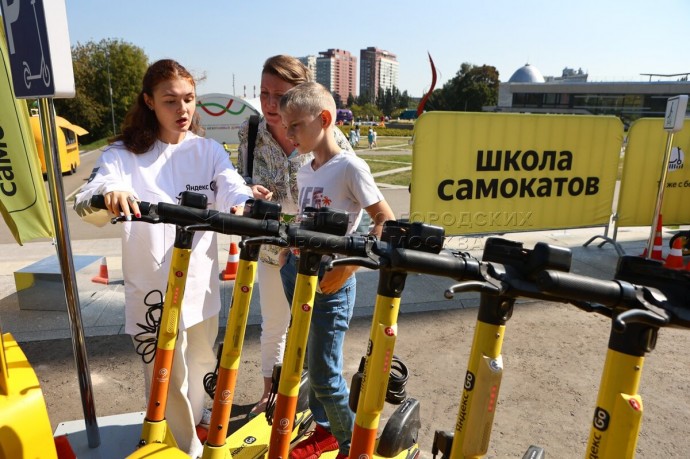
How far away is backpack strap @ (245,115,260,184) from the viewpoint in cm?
319

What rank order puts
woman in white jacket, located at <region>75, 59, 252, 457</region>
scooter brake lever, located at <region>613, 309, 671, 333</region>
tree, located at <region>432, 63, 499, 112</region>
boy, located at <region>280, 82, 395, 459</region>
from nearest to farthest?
scooter brake lever, located at <region>613, 309, 671, 333</region>
boy, located at <region>280, 82, 395, 459</region>
woman in white jacket, located at <region>75, 59, 252, 457</region>
tree, located at <region>432, 63, 499, 112</region>

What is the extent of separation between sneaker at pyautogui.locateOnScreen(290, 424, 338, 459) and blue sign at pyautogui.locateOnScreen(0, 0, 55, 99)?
2.18 meters

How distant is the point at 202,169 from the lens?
258cm

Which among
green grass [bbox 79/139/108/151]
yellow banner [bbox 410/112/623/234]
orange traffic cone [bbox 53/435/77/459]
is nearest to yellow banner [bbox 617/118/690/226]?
yellow banner [bbox 410/112/623/234]

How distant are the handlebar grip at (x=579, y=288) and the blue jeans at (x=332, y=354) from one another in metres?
1.14

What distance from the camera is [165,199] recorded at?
96.7 inches

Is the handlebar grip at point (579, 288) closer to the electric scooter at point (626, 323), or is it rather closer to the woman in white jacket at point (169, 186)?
the electric scooter at point (626, 323)

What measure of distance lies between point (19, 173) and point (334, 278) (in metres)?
4.76

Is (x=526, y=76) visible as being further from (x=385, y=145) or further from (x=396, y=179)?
(x=396, y=179)

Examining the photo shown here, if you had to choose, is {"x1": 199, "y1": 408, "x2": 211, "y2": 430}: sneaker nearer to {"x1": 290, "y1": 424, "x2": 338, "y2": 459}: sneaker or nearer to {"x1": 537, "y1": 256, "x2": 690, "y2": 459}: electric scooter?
{"x1": 290, "y1": 424, "x2": 338, "y2": 459}: sneaker

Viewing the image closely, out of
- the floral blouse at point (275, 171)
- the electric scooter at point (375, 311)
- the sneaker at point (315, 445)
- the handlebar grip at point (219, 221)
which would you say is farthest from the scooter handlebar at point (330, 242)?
the sneaker at point (315, 445)

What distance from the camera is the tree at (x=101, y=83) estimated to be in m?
40.6

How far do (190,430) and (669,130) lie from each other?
23.2 feet

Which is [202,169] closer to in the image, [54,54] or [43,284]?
[54,54]
